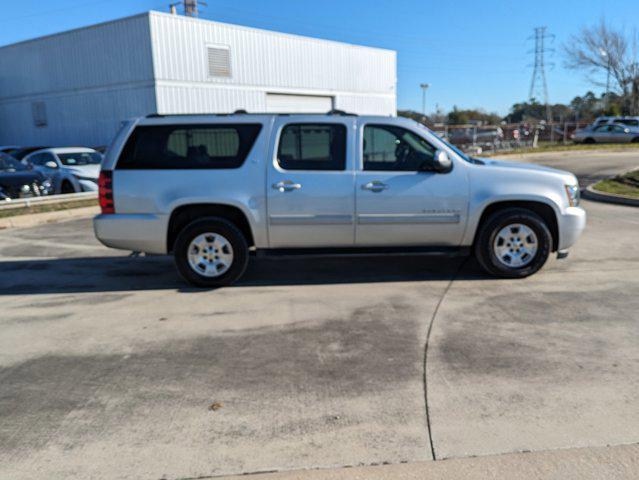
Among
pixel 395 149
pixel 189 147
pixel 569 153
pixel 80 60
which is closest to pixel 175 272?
pixel 189 147

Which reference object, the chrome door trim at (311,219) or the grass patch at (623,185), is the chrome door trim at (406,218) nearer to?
the chrome door trim at (311,219)

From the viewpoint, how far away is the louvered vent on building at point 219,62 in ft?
86.9

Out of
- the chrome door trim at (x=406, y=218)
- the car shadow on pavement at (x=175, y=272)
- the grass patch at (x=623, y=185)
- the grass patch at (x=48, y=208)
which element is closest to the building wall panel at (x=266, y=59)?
the grass patch at (x=48, y=208)

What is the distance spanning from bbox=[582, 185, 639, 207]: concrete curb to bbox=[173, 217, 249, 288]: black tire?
30.4 ft

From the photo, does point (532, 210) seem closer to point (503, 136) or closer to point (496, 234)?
point (496, 234)

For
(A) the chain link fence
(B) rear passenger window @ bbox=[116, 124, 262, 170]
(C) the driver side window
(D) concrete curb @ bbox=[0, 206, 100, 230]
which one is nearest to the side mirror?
(C) the driver side window

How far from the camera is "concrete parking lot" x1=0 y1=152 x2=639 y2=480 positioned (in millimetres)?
3254

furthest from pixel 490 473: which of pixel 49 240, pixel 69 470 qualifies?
pixel 49 240

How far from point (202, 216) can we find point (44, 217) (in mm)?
6881

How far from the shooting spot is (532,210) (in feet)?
21.4

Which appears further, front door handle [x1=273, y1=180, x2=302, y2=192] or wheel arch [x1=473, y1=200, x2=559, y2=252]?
wheel arch [x1=473, y1=200, x2=559, y2=252]

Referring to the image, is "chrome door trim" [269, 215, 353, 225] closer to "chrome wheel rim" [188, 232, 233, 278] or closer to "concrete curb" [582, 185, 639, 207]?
"chrome wheel rim" [188, 232, 233, 278]

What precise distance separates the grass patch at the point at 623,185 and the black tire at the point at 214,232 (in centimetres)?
961

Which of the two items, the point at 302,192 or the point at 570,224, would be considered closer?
the point at 302,192
